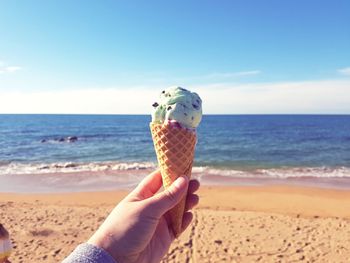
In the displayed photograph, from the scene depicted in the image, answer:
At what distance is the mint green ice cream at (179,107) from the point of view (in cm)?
284

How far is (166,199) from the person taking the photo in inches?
98.9

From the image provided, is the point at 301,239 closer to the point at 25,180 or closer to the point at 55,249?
the point at 55,249

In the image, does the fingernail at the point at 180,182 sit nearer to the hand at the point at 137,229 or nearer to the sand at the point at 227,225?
the hand at the point at 137,229

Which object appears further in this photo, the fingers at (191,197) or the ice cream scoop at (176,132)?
the fingers at (191,197)

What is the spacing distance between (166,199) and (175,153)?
0.55 metres

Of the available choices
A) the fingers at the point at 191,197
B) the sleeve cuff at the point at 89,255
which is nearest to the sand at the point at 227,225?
the fingers at the point at 191,197

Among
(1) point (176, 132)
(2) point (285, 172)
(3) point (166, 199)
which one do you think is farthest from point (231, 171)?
(3) point (166, 199)

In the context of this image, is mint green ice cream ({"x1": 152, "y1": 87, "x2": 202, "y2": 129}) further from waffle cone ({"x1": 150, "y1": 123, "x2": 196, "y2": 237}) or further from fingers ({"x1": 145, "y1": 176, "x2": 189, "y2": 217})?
fingers ({"x1": 145, "y1": 176, "x2": 189, "y2": 217})

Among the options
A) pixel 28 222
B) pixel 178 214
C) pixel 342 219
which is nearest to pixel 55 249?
pixel 28 222

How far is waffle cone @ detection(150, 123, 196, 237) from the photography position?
288 centimetres

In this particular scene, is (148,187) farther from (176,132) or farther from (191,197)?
(176,132)

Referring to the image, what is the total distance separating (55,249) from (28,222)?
2409 millimetres

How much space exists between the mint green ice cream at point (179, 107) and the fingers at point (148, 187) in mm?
616

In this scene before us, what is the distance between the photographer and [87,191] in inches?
527
